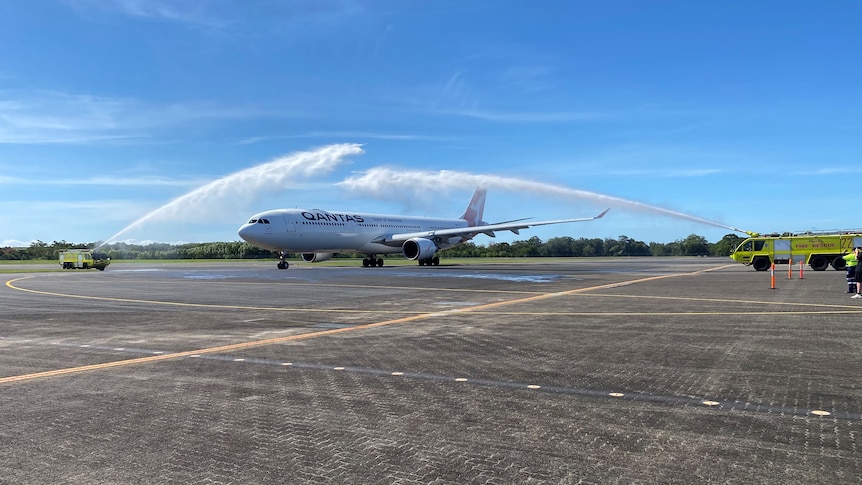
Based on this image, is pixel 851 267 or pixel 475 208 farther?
pixel 475 208

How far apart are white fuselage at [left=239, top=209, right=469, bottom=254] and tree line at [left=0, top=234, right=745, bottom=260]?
1312 inches

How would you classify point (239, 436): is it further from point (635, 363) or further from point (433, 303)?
point (433, 303)

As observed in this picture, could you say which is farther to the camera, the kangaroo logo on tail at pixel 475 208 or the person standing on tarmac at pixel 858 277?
the kangaroo logo on tail at pixel 475 208

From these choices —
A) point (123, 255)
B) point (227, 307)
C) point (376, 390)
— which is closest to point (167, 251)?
point (123, 255)

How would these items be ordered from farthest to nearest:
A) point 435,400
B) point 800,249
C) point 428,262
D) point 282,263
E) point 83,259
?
1. point 83,259
2. point 428,262
3. point 282,263
4. point 800,249
5. point 435,400

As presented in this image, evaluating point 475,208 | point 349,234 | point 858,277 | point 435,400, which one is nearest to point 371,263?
point 349,234

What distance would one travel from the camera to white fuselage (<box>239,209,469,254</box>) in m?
39.3

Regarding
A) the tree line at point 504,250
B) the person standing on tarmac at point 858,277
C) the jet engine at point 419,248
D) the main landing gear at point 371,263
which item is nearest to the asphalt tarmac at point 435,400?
the person standing on tarmac at point 858,277

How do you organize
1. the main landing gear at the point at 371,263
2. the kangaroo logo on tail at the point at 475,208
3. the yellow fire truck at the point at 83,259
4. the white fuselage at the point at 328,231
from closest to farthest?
1. the white fuselage at the point at 328,231
2. the main landing gear at the point at 371,263
3. the yellow fire truck at the point at 83,259
4. the kangaroo logo on tail at the point at 475,208

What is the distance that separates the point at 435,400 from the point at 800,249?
3764 centimetres

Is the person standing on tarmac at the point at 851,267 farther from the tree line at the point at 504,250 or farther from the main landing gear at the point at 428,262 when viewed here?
the tree line at the point at 504,250

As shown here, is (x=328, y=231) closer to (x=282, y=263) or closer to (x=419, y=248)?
(x=282, y=263)

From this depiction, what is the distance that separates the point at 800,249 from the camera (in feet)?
118

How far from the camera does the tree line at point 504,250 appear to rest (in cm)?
9325
